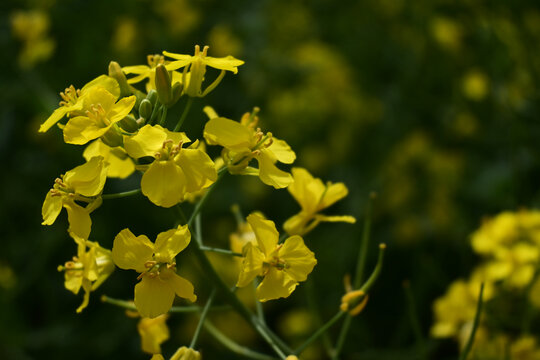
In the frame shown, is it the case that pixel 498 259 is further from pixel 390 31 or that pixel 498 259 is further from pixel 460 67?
pixel 390 31

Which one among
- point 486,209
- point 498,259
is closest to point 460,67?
point 486,209

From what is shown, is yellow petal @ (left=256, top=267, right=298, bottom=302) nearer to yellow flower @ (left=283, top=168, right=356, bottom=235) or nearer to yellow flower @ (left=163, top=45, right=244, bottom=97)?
yellow flower @ (left=283, top=168, right=356, bottom=235)

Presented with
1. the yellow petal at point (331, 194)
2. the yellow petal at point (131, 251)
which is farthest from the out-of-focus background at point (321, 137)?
the yellow petal at point (131, 251)

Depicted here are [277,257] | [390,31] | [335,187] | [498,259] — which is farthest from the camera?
[390,31]

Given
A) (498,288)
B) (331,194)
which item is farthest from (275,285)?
(498,288)

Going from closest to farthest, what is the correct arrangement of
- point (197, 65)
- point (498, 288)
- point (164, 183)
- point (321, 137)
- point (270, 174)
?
point (164, 183) → point (270, 174) → point (197, 65) → point (498, 288) → point (321, 137)

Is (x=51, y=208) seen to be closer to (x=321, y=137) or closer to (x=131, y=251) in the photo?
(x=131, y=251)
